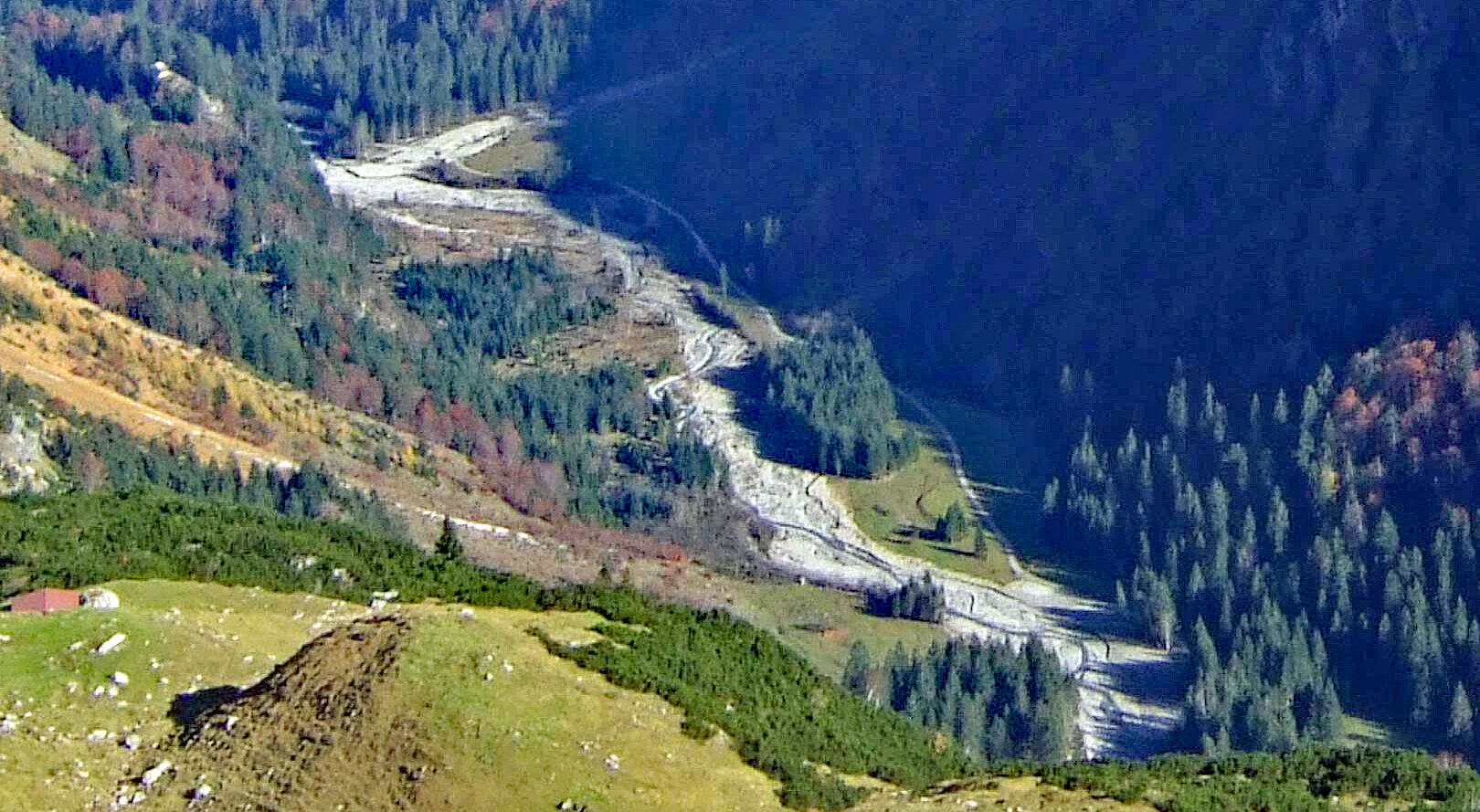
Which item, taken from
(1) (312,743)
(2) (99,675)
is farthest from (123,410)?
(1) (312,743)

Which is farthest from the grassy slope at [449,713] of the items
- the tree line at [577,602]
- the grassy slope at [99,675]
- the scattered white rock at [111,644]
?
the tree line at [577,602]

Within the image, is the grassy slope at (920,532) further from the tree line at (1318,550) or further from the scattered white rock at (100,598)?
the scattered white rock at (100,598)

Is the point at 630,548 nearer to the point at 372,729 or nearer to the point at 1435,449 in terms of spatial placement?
the point at 1435,449

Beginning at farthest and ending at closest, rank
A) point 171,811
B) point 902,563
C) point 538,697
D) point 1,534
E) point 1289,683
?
1. point 902,563
2. point 1289,683
3. point 1,534
4. point 538,697
5. point 171,811

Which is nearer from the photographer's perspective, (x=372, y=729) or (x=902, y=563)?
(x=372, y=729)

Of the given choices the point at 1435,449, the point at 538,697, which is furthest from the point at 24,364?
the point at 538,697

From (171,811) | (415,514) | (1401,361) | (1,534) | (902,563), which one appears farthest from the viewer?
(1401,361)
